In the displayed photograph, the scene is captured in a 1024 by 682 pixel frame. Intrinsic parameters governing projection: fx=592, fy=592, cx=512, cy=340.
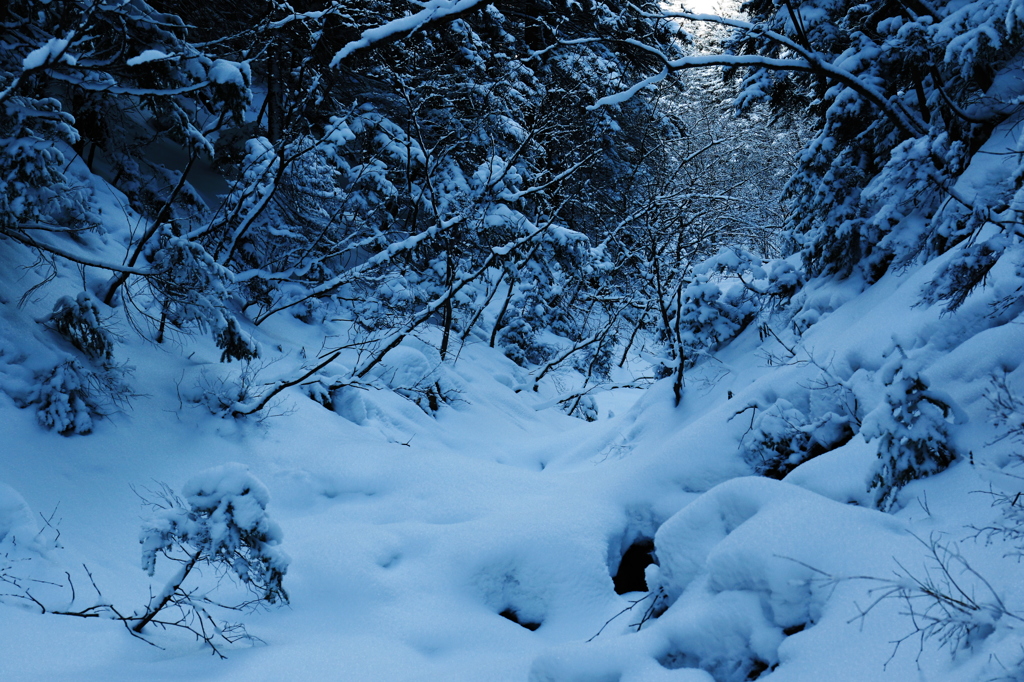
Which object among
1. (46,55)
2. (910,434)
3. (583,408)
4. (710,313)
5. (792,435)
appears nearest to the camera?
(910,434)

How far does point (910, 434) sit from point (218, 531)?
3.27 m

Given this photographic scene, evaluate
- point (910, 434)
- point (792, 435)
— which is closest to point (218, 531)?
point (910, 434)

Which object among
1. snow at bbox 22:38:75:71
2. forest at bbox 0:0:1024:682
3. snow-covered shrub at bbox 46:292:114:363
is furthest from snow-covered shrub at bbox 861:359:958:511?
snow-covered shrub at bbox 46:292:114:363

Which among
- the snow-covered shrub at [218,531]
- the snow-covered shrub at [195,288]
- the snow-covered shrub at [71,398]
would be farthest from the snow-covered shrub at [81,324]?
the snow-covered shrub at [218,531]

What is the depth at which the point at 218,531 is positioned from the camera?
9.39 ft

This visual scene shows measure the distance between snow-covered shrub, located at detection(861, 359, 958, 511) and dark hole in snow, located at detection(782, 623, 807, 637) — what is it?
0.89 metres

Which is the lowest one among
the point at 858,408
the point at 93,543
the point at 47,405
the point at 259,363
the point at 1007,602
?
the point at 1007,602

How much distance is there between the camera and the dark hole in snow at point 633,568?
427cm

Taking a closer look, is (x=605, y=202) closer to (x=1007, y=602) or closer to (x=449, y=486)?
(x=449, y=486)

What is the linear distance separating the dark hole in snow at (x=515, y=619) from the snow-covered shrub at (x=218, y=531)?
149 cm

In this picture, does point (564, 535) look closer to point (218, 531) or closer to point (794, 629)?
point (794, 629)

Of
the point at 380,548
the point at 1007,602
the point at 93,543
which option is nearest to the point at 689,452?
the point at 380,548

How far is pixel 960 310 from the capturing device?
3555 mm

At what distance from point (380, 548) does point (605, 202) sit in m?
15.1
